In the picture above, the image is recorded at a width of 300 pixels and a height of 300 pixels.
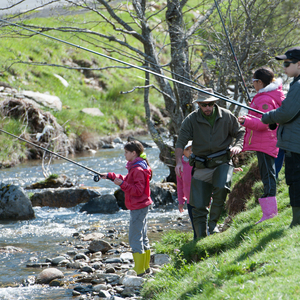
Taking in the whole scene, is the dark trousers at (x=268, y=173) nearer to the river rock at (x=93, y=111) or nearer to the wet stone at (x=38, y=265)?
the wet stone at (x=38, y=265)

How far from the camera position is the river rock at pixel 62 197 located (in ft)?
38.2

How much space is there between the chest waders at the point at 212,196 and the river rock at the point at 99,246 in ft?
7.74

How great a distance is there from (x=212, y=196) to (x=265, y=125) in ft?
3.83

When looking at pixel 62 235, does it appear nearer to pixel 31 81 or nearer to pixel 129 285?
pixel 129 285

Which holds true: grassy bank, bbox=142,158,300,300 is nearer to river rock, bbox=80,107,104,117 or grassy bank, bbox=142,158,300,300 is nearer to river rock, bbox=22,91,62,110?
river rock, bbox=22,91,62,110

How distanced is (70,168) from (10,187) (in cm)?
510

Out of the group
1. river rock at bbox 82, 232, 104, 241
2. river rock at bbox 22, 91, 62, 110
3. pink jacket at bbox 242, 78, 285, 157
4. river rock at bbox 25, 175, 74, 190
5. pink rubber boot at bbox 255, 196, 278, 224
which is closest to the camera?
pink jacket at bbox 242, 78, 285, 157

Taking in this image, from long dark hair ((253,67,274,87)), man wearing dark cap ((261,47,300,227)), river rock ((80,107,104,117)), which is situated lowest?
man wearing dark cap ((261,47,300,227))

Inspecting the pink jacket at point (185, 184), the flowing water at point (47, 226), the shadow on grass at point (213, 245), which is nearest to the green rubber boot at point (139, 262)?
the shadow on grass at point (213, 245)

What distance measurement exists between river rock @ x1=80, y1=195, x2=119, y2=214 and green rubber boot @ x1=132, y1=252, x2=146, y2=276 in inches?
200

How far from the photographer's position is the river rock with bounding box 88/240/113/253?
24.5ft

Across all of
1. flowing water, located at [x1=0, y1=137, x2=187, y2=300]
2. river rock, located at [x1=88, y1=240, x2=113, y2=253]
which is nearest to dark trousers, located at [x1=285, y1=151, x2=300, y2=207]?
flowing water, located at [x1=0, y1=137, x2=187, y2=300]

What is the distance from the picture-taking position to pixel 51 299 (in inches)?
212

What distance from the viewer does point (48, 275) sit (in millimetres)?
6055
